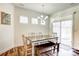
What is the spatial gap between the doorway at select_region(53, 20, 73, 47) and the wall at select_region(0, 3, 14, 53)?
3.15 feet

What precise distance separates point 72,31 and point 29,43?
37.0 inches

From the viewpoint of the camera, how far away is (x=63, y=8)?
5.56 ft

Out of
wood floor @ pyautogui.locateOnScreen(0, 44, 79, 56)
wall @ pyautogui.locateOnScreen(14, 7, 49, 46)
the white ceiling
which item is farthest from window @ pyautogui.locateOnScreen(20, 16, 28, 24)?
wood floor @ pyautogui.locateOnScreen(0, 44, 79, 56)

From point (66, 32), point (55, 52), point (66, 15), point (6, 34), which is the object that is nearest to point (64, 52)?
point (55, 52)

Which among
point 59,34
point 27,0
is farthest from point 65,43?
point 27,0

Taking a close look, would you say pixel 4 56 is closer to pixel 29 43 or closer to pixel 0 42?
pixel 0 42

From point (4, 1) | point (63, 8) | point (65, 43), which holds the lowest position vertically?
point (65, 43)

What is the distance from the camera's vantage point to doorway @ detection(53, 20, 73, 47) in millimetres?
1737

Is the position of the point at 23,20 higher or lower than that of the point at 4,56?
higher

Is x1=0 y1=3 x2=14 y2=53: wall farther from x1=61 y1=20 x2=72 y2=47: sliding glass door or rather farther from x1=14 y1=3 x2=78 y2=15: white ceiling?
x1=61 y1=20 x2=72 y2=47: sliding glass door

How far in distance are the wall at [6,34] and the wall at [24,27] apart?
101 mm

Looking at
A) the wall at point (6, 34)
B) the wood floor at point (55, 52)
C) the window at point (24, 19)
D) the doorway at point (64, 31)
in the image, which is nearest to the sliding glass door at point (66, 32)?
the doorway at point (64, 31)

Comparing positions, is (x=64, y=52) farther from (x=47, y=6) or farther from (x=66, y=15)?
(x=47, y=6)

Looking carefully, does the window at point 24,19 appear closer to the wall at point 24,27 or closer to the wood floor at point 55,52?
the wall at point 24,27
